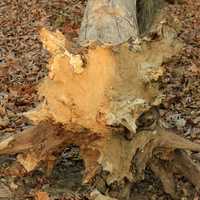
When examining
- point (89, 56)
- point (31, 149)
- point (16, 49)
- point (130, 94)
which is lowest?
point (16, 49)

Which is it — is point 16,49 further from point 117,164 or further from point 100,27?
point 117,164

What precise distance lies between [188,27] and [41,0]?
1.88 meters

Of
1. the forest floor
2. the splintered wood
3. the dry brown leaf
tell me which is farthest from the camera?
the forest floor

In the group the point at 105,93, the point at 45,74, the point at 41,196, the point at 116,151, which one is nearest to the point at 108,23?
the point at 105,93

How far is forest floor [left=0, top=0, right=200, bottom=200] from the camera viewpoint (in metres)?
3.69

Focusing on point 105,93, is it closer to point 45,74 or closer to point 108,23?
point 108,23

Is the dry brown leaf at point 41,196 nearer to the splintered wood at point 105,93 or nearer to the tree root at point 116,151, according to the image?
the tree root at point 116,151

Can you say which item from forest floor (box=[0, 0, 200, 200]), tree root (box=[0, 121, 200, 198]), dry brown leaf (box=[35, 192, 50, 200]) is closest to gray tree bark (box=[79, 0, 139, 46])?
forest floor (box=[0, 0, 200, 200])

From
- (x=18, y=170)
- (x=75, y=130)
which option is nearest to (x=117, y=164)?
(x=75, y=130)

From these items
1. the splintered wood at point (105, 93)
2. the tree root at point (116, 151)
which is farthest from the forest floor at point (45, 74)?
the splintered wood at point (105, 93)

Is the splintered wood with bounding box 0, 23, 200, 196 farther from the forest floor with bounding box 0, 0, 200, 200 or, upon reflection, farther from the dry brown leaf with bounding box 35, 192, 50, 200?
the dry brown leaf with bounding box 35, 192, 50, 200

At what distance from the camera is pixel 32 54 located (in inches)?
227

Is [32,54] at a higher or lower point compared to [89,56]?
lower

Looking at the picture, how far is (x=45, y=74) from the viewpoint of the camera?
5383mm
